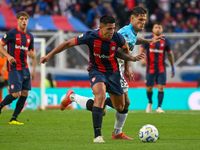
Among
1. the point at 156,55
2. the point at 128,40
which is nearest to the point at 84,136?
the point at 128,40

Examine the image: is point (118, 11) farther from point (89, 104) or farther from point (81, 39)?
point (81, 39)

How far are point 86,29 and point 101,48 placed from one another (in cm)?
1452

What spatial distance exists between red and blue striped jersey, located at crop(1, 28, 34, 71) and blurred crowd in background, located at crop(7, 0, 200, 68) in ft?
34.0

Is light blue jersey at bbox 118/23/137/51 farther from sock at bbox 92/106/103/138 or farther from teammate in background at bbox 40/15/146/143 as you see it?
sock at bbox 92/106/103/138

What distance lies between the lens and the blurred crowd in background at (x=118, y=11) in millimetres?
22281

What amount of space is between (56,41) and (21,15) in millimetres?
10465

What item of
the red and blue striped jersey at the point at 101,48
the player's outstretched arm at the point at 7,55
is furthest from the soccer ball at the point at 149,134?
the player's outstretched arm at the point at 7,55

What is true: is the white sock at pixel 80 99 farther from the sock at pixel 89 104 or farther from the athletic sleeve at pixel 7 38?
the athletic sleeve at pixel 7 38

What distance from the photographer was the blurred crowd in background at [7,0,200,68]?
73.1 ft

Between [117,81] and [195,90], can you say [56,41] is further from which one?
[117,81]

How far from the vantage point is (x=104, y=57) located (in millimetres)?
7418

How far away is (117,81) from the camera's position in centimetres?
752

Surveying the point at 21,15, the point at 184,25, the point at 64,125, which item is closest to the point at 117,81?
the point at 64,125

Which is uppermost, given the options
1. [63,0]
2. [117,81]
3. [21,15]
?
[63,0]
